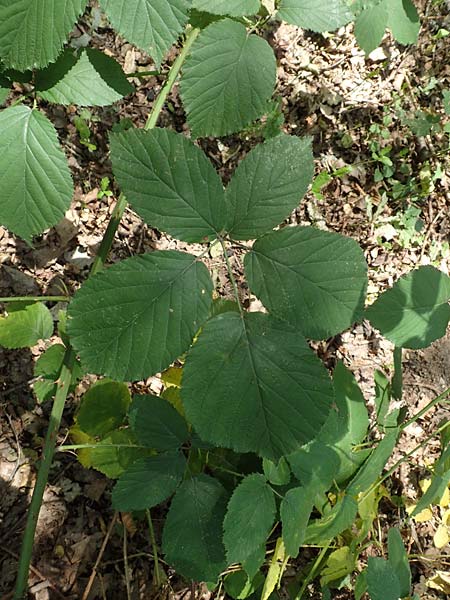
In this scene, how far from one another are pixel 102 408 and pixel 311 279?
87 centimetres

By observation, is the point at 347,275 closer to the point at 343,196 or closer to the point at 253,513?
the point at 253,513

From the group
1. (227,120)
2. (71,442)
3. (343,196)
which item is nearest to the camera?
(227,120)

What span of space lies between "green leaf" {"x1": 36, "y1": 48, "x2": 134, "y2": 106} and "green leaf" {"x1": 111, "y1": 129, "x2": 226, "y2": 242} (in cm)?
27

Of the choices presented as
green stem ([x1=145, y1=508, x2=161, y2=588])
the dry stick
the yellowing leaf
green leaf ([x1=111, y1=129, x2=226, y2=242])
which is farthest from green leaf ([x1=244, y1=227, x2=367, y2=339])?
the yellowing leaf

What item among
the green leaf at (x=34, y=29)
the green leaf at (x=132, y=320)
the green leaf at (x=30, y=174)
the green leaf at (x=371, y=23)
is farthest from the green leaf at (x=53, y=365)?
the green leaf at (x=371, y=23)

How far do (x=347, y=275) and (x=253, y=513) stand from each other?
71 cm

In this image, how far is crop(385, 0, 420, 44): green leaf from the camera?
6.33 ft

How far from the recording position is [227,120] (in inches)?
52.7

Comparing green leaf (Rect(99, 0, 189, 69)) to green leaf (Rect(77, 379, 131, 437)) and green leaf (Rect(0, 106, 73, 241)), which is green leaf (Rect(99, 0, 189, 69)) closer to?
green leaf (Rect(0, 106, 73, 241))

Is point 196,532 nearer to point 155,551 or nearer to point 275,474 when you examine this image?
point 275,474

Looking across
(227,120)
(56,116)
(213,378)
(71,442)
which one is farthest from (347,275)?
(56,116)

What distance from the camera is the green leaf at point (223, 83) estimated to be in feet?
4.37

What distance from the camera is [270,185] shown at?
3.87 ft

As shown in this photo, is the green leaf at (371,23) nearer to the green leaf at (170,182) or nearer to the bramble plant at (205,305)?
the bramble plant at (205,305)
